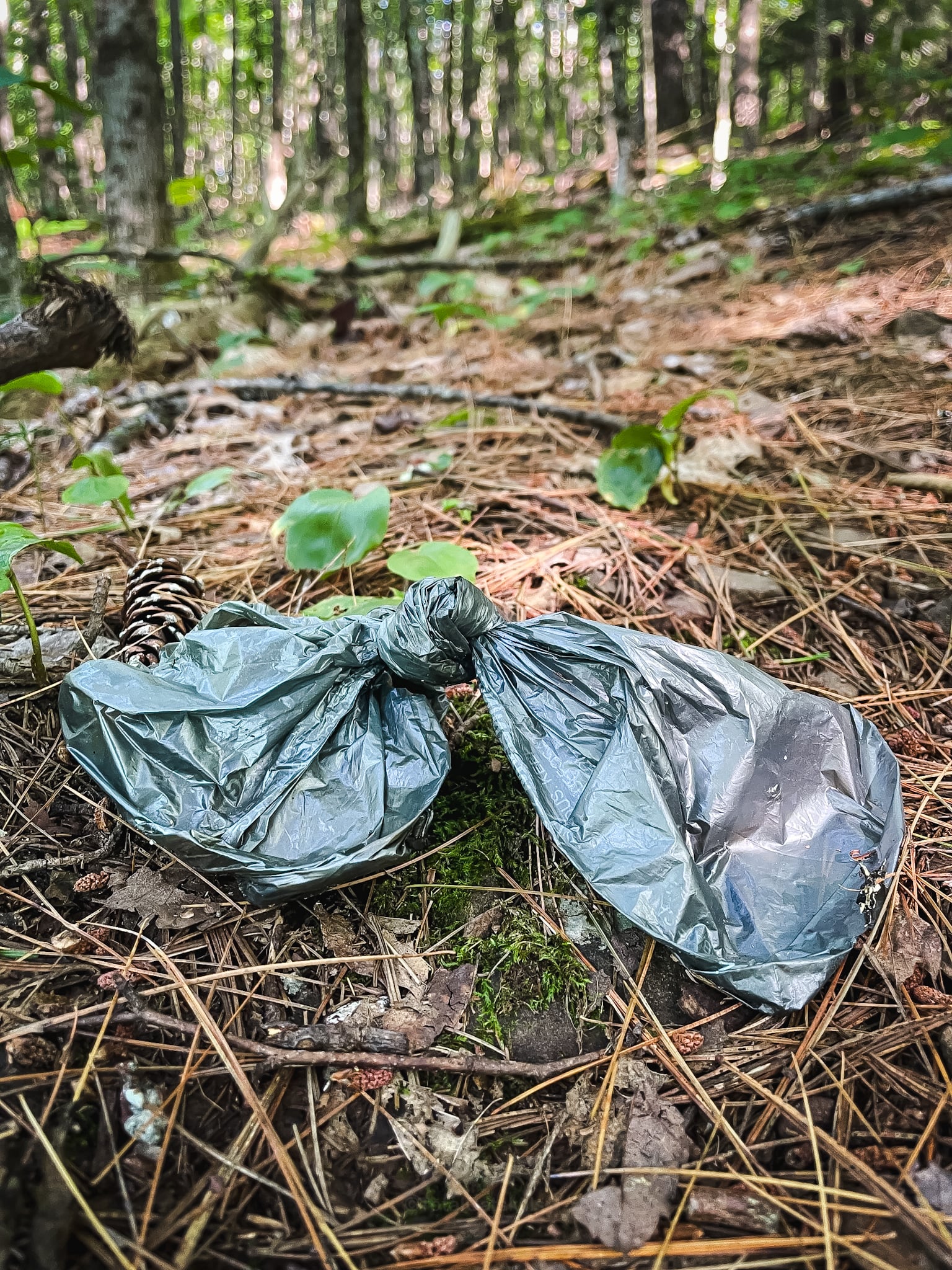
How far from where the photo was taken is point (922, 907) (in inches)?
42.0

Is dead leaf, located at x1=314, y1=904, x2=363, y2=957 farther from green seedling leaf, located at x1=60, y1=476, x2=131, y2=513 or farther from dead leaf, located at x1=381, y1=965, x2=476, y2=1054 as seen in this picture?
green seedling leaf, located at x1=60, y1=476, x2=131, y2=513

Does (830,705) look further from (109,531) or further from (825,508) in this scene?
(109,531)

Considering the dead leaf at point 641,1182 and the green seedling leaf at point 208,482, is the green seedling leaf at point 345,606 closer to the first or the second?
the green seedling leaf at point 208,482

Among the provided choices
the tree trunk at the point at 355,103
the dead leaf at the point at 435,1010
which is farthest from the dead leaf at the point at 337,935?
the tree trunk at the point at 355,103

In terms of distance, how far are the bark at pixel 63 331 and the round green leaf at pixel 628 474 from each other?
1.44 metres

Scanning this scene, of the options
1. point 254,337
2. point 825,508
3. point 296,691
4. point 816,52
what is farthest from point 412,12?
point 296,691

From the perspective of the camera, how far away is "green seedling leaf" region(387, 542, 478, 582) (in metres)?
1.42

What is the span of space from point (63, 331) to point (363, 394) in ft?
3.66

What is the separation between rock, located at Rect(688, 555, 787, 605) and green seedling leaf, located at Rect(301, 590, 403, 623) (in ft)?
2.36

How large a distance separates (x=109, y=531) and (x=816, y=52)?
10.5m

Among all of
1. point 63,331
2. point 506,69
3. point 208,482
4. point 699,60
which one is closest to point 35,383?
point 63,331

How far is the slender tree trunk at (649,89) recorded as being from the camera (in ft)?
21.1

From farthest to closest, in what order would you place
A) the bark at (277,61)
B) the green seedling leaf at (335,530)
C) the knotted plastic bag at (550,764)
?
the bark at (277,61) → the green seedling leaf at (335,530) → the knotted plastic bag at (550,764)

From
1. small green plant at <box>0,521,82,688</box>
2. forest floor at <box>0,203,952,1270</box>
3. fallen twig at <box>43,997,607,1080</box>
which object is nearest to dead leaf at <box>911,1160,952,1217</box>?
forest floor at <box>0,203,952,1270</box>
